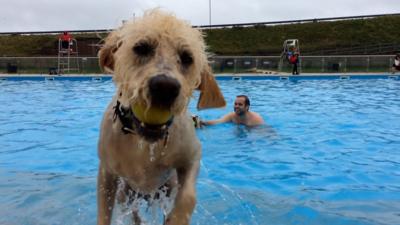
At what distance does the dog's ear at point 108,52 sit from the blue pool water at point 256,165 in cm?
215

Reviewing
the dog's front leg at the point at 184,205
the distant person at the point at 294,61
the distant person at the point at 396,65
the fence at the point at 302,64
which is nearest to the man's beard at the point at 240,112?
the dog's front leg at the point at 184,205

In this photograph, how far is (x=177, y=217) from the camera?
3.08 metres

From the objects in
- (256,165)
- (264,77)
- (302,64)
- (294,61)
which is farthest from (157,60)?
(302,64)

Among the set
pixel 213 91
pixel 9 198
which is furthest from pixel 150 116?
pixel 9 198

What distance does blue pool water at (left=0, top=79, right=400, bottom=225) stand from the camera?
16.9 feet

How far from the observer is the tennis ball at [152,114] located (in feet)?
8.65

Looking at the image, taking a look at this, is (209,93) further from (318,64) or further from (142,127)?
(318,64)

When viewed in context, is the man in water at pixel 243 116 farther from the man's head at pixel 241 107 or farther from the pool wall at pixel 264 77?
the pool wall at pixel 264 77

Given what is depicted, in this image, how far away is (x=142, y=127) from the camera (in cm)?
272

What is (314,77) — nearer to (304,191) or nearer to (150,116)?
(304,191)

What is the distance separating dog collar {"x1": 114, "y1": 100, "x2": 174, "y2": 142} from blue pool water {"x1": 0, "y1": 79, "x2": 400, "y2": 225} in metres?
2.07

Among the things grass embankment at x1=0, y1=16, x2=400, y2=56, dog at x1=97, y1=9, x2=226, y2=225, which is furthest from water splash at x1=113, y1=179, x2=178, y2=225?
grass embankment at x1=0, y1=16, x2=400, y2=56

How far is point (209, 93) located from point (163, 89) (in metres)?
0.92

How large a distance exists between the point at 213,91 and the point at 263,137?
21.2ft
